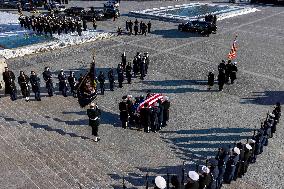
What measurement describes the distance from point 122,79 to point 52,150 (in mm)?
6519

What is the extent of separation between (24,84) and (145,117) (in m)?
6.49

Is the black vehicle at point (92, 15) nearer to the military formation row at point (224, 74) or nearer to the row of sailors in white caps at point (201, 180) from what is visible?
the military formation row at point (224, 74)

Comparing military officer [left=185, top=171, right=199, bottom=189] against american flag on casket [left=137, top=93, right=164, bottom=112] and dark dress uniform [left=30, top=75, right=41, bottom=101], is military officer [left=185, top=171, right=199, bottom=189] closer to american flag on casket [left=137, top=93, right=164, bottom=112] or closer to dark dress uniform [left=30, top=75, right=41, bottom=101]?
american flag on casket [left=137, top=93, right=164, bottom=112]

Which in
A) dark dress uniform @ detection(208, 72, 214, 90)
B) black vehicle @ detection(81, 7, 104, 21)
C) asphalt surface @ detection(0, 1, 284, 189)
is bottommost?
asphalt surface @ detection(0, 1, 284, 189)

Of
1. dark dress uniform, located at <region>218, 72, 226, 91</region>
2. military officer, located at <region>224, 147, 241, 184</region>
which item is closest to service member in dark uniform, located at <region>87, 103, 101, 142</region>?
military officer, located at <region>224, 147, 241, 184</region>

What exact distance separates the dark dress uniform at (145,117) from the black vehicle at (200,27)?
17.5 metres

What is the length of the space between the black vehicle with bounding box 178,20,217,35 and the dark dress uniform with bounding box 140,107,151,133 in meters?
17.5

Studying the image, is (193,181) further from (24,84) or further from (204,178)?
(24,84)

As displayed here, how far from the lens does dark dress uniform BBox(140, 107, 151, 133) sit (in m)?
13.4

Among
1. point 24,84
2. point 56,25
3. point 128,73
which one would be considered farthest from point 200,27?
point 24,84

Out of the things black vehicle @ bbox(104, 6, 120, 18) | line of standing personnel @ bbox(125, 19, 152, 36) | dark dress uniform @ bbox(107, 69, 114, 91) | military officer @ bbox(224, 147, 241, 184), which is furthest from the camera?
black vehicle @ bbox(104, 6, 120, 18)

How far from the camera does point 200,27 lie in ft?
96.5

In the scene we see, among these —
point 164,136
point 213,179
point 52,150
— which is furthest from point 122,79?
point 213,179

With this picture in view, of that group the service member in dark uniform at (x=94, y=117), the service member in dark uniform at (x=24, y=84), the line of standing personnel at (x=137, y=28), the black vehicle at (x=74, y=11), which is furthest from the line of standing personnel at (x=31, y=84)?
the black vehicle at (x=74, y=11)
